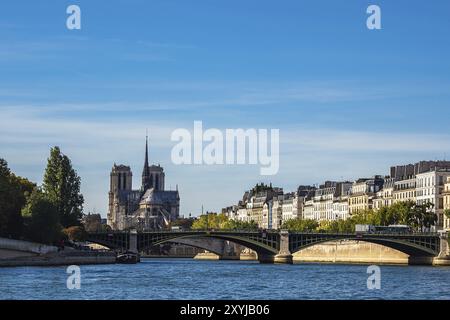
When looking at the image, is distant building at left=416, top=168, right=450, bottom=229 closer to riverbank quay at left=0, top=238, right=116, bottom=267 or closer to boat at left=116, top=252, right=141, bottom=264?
boat at left=116, top=252, right=141, bottom=264

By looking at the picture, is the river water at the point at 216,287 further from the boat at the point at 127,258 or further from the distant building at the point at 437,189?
the distant building at the point at 437,189

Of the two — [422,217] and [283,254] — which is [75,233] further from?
[422,217]

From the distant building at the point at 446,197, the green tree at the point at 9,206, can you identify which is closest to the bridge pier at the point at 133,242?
the green tree at the point at 9,206

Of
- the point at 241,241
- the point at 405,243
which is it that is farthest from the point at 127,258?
the point at 405,243

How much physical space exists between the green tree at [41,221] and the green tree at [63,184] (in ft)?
52.7

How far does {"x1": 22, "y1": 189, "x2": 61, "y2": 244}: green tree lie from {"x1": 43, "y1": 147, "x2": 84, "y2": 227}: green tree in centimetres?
1607

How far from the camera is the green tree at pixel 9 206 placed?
88.2 meters

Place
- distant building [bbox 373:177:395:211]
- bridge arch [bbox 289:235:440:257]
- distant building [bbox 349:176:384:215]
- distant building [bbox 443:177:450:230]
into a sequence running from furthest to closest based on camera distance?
distant building [bbox 349:176:384:215], distant building [bbox 373:177:395:211], distant building [bbox 443:177:450:230], bridge arch [bbox 289:235:440:257]

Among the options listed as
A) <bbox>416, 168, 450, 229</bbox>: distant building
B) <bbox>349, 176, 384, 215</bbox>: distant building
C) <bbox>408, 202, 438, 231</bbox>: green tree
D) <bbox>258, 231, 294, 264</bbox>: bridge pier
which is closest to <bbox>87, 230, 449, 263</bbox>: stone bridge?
<bbox>258, 231, 294, 264</bbox>: bridge pier

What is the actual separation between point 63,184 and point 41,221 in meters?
19.2

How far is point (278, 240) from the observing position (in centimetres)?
11706

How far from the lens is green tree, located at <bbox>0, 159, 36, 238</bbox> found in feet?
290

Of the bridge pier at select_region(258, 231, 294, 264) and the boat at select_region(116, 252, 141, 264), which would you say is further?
the bridge pier at select_region(258, 231, 294, 264)
